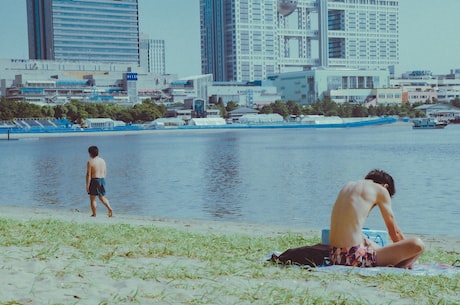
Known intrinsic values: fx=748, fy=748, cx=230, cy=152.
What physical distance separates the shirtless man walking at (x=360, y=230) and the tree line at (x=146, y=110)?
142 meters

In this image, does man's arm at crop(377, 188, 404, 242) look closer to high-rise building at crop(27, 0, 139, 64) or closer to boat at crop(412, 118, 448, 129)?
boat at crop(412, 118, 448, 129)

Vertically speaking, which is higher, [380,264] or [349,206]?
[349,206]

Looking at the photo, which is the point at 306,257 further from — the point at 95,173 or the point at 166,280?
the point at 95,173

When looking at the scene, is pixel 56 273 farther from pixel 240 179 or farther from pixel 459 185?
pixel 240 179

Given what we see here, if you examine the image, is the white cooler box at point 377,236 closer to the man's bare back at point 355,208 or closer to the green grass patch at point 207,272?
the man's bare back at point 355,208

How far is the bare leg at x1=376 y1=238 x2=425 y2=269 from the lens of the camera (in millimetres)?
7852

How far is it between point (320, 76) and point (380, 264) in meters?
193

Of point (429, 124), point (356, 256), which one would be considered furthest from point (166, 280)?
point (429, 124)

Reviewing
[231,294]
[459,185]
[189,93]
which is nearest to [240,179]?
[459,185]

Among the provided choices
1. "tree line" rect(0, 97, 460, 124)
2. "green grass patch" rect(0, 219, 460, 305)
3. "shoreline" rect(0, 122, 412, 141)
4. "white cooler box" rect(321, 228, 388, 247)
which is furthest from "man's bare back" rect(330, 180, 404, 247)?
"tree line" rect(0, 97, 460, 124)

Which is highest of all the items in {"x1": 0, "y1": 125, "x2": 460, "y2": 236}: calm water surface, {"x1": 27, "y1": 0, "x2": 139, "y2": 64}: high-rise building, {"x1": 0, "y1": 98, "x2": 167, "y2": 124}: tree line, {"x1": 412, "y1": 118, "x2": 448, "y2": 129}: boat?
{"x1": 27, "y1": 0, "x2": 139, "y2": 64}: high-rise building

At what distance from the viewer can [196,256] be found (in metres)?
9.12

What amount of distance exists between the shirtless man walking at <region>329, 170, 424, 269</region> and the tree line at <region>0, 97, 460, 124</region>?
14160cm

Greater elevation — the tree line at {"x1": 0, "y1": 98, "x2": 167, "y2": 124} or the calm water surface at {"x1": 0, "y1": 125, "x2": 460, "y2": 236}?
the tree line at {"x1": 0, "y1": 98, "x2": 167, "y2": 124}
